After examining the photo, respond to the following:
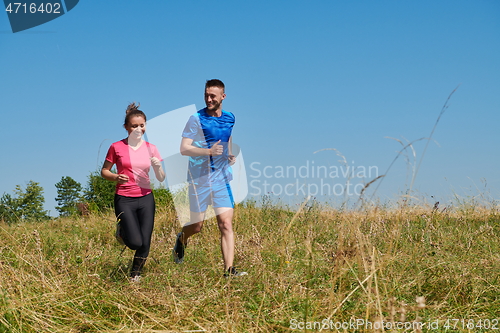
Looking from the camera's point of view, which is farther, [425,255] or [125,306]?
[425,255]

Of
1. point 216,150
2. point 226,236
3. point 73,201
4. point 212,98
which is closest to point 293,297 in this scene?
point 226,236

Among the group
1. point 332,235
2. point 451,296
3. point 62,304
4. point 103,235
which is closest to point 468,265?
point 451,296

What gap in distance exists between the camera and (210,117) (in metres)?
4.96

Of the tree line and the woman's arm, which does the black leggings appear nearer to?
the woman's arm

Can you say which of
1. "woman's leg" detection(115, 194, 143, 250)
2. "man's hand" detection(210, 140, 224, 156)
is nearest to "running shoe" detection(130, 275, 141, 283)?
"woman's leg" detection(115, 194, 143, 250)

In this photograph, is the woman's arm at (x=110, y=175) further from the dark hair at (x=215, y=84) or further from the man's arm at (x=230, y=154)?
the dark hair at (x=215, y=84)

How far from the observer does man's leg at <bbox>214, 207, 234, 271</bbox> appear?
475cm

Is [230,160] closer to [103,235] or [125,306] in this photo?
[125,306]

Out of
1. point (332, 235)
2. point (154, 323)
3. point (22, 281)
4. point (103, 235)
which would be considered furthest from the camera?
point (103, 235)

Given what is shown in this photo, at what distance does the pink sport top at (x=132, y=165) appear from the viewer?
16.1 ft

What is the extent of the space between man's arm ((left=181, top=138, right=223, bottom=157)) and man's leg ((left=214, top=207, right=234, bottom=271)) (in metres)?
0.67

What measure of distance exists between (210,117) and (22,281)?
2.55m

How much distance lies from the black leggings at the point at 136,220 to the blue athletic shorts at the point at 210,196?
0.51 m

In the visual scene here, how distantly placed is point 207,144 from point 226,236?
1091mm
